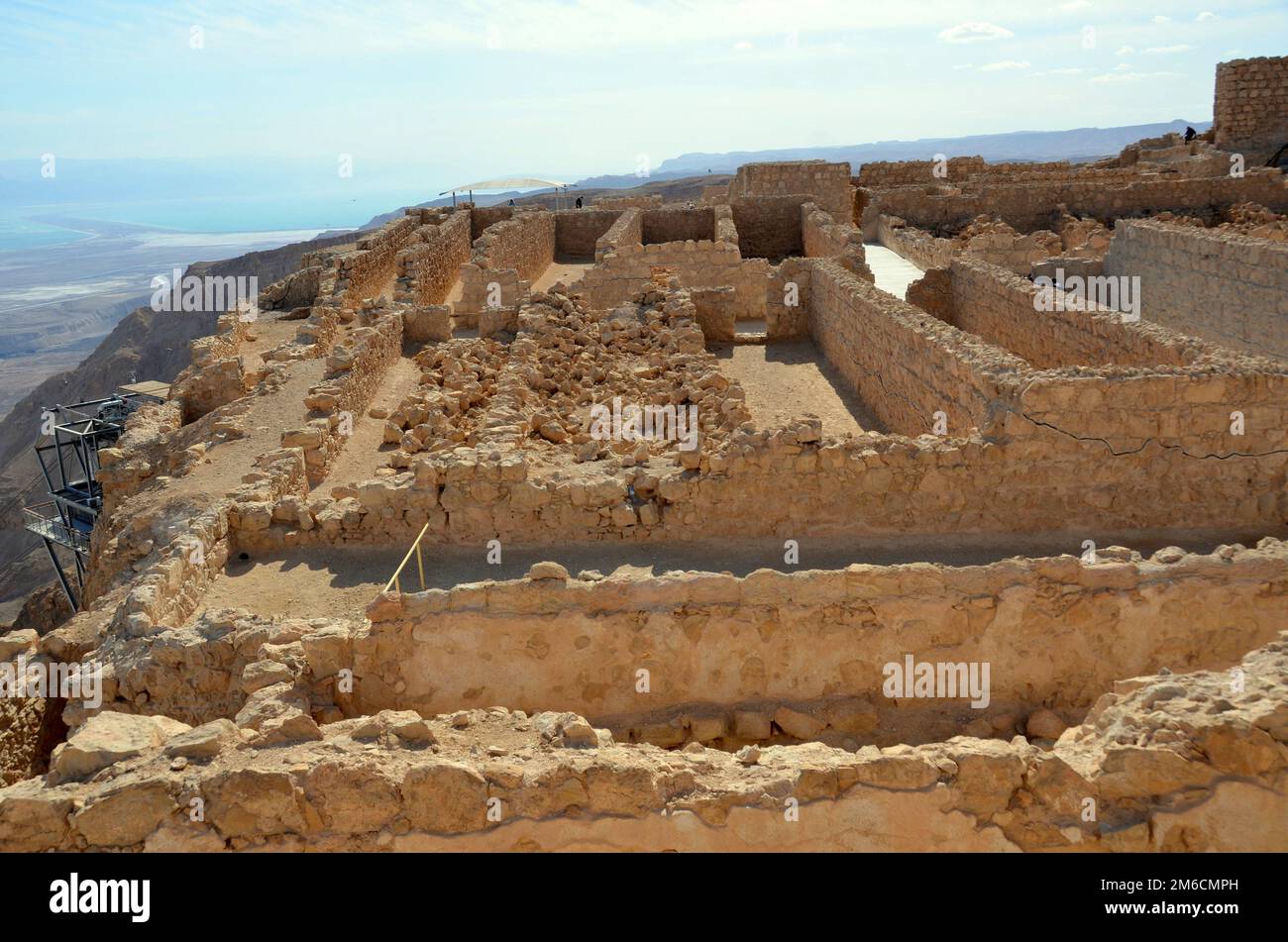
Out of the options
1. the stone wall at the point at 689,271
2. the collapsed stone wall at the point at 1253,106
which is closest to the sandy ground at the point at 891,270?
the stone wall at the point at 689,271

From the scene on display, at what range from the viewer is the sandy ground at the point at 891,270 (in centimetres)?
1611

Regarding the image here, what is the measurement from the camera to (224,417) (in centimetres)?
1187

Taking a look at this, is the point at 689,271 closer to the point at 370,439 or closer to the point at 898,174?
the point at 370,439

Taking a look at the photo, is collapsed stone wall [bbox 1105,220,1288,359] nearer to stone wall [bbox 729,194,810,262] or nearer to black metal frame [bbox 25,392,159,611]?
stone wall [bbox 729,194,810,262]

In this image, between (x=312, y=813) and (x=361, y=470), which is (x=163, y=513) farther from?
(x=312, y=813)

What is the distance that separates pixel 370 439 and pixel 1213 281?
32.3 feet

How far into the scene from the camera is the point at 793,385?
1197 centimetres

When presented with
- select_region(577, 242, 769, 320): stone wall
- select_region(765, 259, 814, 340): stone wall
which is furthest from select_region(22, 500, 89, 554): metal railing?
select_region(765, 259, 814, 340): stone wall

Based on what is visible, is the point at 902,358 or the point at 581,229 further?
the point at 581,229

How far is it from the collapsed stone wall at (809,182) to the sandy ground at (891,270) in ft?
8.70

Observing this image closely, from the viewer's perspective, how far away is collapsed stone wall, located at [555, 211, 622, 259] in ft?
77.5

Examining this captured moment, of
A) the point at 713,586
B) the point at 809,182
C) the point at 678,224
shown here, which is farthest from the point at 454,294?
the point at 713,586

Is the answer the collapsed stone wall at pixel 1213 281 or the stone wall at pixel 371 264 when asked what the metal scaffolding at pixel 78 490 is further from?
the collapsed stone wall at pixel 1213 281

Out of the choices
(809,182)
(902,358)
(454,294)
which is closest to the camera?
(902,358)
